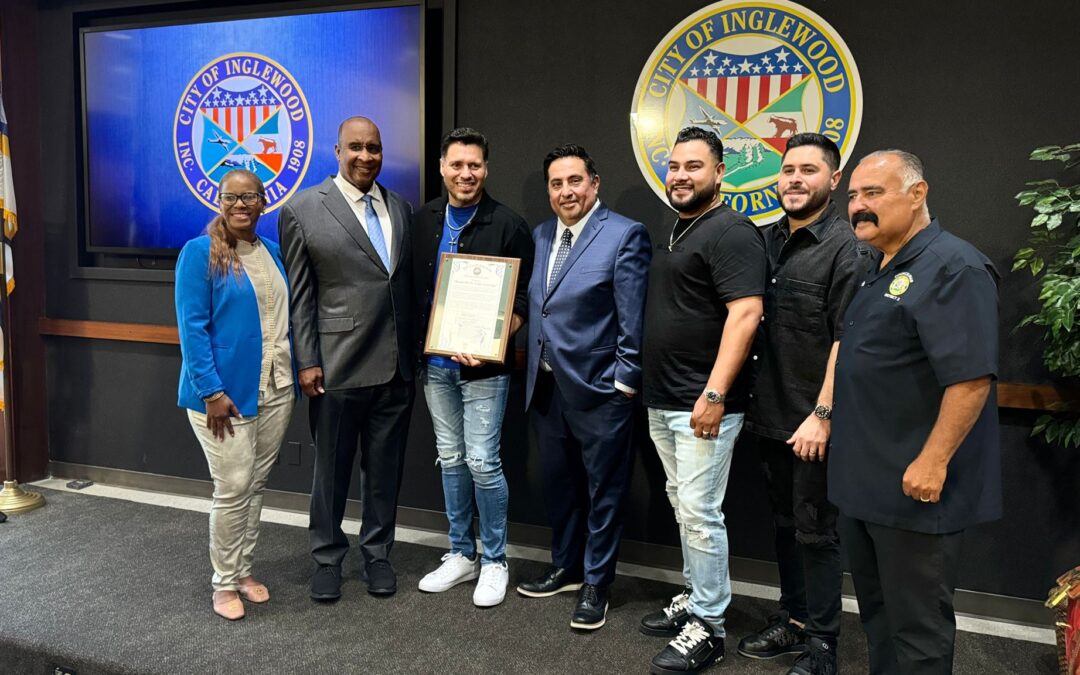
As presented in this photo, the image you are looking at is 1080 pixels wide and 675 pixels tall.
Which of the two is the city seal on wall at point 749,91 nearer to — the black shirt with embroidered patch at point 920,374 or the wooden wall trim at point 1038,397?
the wooden wall trim at point 1038,397

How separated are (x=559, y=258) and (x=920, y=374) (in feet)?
4.20

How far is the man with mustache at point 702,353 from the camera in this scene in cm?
224

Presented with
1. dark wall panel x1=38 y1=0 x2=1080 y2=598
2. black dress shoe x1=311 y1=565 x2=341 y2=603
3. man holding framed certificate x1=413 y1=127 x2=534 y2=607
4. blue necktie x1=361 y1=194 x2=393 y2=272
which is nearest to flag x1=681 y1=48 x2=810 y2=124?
dark wall panel x1=38 y1=0 x2=1080 y2=598

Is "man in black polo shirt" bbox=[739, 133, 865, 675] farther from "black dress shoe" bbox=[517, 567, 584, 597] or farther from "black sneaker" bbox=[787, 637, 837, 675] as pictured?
"black dress shoe" bbox=[517, 567, 584, 597]

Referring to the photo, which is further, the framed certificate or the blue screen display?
the blue screen display

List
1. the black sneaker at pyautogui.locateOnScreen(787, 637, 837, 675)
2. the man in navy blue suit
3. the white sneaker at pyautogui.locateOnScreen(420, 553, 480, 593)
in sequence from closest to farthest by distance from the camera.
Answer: the black sneaker at pyautogui.locateOnScreen(787, 637, 837, 675), the man in navy blue suit, the white sneaker at pyautogui.locateOnScreen(420, 553, 480, 593)

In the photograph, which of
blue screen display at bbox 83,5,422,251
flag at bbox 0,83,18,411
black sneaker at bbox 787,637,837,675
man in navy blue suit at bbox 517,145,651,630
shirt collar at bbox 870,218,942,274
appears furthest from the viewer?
flag at bbox 0,83,18,411

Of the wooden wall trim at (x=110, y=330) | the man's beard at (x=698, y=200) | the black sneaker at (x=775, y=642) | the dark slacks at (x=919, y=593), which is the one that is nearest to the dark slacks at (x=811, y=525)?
the black sneaker at (x=775, y=642)

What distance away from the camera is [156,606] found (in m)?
2.68

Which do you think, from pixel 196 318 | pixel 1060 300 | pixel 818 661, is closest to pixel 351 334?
pixel 196 318

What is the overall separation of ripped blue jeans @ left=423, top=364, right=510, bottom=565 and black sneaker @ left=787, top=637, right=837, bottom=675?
1.14 metres

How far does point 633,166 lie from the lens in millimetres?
3152

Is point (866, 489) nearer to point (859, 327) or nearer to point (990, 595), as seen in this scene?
point (859, 327)

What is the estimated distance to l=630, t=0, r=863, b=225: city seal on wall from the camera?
9.46ft
